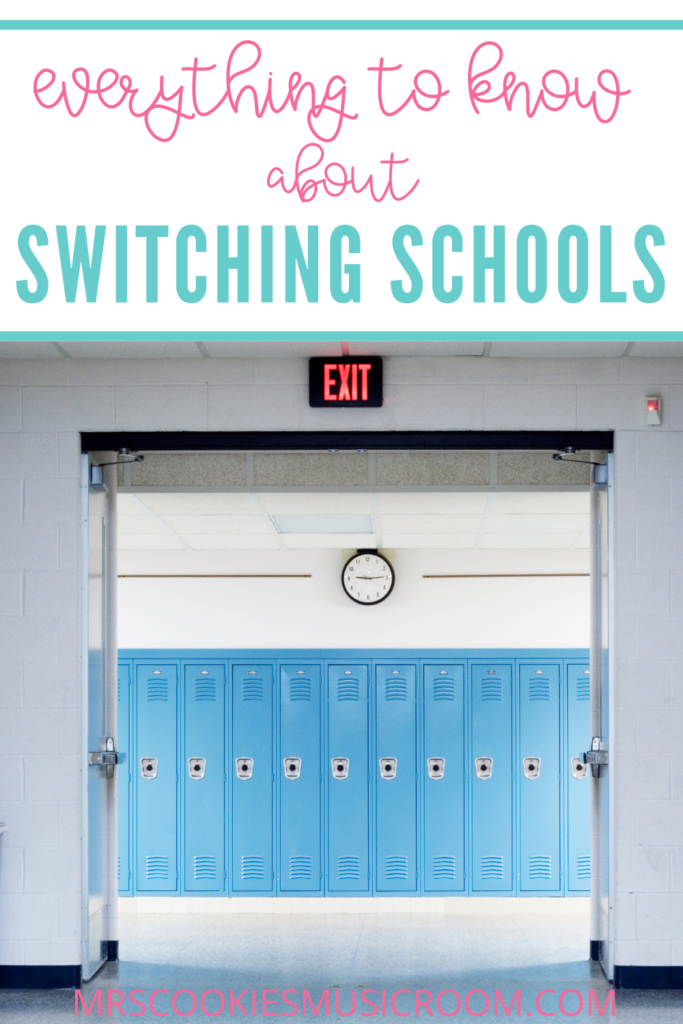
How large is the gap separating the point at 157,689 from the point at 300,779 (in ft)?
3.63

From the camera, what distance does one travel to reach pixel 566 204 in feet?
8.22

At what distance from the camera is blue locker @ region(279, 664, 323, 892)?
22.3 feet

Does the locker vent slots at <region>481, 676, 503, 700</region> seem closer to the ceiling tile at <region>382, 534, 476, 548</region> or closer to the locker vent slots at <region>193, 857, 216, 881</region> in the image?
the ceiling tile at <region>382, 534, 476, 548</region>

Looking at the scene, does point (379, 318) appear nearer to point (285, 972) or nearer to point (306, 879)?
point (285, 972)

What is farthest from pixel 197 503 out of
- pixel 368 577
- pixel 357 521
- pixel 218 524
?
Answer: pixel 368 577

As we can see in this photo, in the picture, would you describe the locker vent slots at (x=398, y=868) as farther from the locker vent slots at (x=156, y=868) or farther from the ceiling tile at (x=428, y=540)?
the ceiling tile at (x=428, y=540)

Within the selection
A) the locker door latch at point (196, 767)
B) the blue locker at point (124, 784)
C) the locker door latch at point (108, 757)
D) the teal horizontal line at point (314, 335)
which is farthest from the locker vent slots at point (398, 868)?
the teal horizontal line at point (314, 335)

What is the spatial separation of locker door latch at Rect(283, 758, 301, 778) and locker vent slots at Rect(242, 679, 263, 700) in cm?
45

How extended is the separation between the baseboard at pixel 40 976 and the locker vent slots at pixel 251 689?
2.83m

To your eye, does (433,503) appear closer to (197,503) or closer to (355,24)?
(197,503)

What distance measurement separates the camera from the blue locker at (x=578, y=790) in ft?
22.2

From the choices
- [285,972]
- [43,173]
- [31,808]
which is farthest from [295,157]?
[285,972]

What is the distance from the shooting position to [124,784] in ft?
22.4

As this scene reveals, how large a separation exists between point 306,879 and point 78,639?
320 cm
